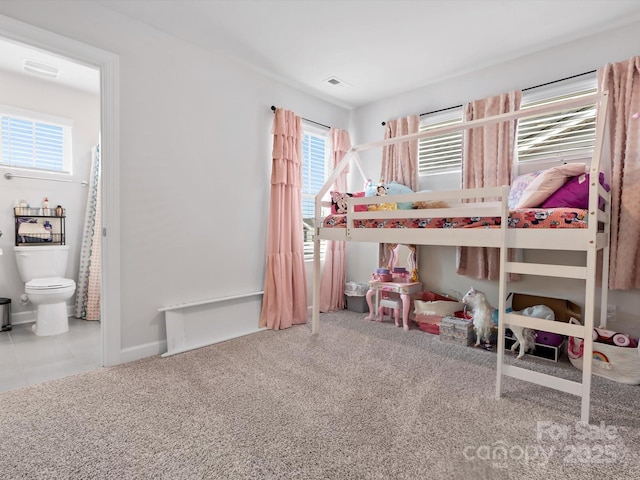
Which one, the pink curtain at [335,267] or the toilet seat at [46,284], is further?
the pink curtain at [335,267]

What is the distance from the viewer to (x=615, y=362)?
6.52ft

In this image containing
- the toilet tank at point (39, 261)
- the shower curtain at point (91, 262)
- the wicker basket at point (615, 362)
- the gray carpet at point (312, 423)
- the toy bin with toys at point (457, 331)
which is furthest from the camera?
the shower curtain at point (91, 262)

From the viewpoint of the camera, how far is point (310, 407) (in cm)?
165

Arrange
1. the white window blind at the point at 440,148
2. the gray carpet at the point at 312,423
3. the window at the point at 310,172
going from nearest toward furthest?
1. the gray carpet at the point at 312,423
2. the white window blind at the point at 440,148
3. the window at the point at 310,172

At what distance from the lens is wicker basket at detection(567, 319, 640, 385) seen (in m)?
1.93

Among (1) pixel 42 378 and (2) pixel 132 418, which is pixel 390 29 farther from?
(1) pixel 42 378

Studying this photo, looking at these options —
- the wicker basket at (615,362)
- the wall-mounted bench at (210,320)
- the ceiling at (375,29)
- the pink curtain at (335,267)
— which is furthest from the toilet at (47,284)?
the wicker basket at (615,362)

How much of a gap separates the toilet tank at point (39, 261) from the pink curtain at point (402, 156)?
320cm

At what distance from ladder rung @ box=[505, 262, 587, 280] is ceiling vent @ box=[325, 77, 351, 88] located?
7.55 feet

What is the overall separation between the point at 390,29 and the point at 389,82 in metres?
0.87

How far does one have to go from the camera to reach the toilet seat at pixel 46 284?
8.86 ft

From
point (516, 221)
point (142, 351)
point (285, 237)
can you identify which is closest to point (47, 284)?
point (142, 351)

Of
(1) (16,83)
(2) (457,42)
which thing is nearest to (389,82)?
(2) (457,42)

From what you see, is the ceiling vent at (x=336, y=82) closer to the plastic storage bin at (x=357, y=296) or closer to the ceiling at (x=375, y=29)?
the ceiling at (x=375, y=29)
